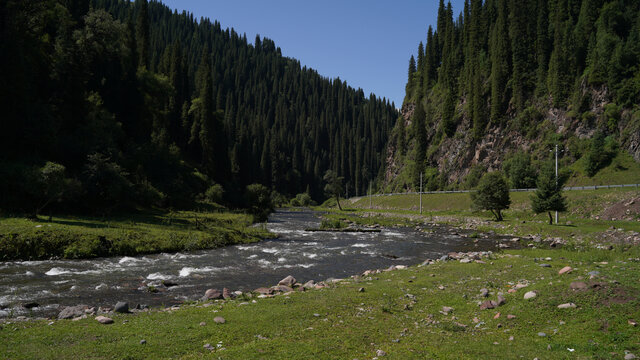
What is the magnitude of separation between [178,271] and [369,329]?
15.5m

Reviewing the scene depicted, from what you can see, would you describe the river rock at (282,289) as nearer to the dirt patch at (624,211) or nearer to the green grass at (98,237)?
the green grass at (98,237)

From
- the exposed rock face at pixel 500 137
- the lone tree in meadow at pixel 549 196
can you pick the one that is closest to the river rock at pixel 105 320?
the lone tree in meadow at pixel 549 196

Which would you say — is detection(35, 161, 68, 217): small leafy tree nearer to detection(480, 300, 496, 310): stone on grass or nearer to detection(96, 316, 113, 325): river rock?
detection(96, 316, 113, 325): river rock

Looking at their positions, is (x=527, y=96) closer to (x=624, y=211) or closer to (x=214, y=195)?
(x=624, y=211)

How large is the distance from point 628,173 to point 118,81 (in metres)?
93.0

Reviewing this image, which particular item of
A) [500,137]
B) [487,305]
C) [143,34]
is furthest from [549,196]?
[143,34]

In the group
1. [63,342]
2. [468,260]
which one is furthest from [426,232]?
[63,342]

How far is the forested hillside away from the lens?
71.4 meters

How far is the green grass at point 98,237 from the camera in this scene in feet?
74.9

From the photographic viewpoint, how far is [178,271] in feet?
69.7

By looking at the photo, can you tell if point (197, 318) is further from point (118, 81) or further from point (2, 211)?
point (118, 81)

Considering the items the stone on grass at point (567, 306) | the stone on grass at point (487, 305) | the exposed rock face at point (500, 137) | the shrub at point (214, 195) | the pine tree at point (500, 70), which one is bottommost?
the stone on grass at point (487, 305)

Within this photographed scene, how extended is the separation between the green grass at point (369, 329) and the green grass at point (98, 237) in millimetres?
16060

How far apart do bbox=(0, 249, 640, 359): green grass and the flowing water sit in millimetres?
4458
